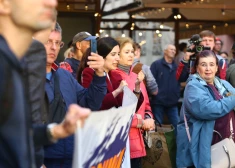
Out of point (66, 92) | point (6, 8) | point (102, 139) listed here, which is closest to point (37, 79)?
point (102, 139)

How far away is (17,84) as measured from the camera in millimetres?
2584

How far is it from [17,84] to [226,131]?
455 centimetres

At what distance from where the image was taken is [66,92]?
4566 mm

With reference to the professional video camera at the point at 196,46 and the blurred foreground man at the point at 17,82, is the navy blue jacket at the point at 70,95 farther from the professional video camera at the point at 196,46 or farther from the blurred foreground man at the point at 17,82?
the professional video camera at the point at 196,46

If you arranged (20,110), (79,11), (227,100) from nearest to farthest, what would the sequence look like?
1. (20,110)
2. (227,100)
3. (79,11)

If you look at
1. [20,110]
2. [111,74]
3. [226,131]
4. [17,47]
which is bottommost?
[226,131]

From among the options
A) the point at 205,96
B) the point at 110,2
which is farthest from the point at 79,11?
the point at 110,2

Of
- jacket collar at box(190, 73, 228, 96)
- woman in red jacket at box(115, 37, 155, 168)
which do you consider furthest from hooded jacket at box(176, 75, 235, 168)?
woman in red jacket at box(115, 37, 155, 168)

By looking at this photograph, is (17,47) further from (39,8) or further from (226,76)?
(226,76)

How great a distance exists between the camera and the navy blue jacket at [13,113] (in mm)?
2564

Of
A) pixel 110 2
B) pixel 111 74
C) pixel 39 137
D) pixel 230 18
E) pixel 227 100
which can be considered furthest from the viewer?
pixel 110 2

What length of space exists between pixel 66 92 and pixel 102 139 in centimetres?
135

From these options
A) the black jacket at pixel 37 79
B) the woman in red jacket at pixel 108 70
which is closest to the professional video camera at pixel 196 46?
the woman in red jacket at pixel 108 70

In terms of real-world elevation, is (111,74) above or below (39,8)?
below
